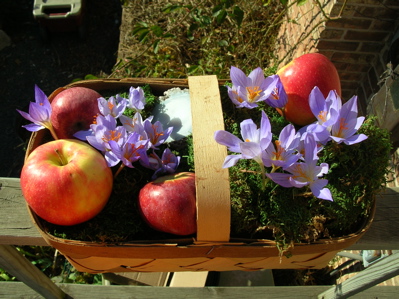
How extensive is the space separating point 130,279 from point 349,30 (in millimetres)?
1800

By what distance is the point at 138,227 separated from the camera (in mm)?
1034

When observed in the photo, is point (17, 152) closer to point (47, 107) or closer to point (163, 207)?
point (47, 107)

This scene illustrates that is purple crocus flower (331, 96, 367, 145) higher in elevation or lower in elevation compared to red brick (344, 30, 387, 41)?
lower

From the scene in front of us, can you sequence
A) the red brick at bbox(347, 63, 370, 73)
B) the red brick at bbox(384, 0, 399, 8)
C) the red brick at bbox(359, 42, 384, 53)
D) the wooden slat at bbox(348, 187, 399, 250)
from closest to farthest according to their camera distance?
the wooden slat at bbox(348, 187, 399, 250), the red brick at bbox(384, 0, 399, 8), the red brick at bbox(359, 42, 384, 53), the red brick at bbox(347, 63, 370, 73)

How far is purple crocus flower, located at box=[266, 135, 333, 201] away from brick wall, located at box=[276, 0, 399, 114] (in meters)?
1.22

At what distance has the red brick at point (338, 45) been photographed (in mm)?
2195

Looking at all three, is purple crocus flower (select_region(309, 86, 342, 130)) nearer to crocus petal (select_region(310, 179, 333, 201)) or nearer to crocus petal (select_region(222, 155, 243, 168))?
crocus petal (select_region(310, 179, 333, 201))

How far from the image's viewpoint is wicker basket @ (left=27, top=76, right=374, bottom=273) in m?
0.93

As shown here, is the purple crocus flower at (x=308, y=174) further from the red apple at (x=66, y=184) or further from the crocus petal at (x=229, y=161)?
the red apple at (x=66, y=184)

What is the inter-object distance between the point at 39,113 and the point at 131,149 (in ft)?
0.89

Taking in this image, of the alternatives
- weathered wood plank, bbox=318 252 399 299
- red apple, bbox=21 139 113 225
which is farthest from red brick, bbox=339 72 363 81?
red apple, bbox=21 139 113 225

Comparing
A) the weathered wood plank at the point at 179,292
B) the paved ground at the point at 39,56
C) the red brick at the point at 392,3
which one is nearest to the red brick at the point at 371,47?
the red brick at the point at 392,3

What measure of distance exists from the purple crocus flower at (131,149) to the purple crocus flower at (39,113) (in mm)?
220

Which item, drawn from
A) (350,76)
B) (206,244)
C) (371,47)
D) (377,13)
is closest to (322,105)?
(206,244)
